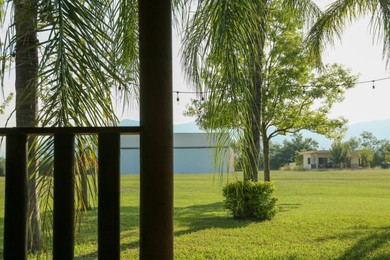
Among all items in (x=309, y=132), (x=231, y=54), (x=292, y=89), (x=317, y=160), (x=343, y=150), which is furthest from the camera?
(x=317, y=160)

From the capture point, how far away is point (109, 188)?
1.21 m

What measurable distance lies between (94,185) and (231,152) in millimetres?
1052

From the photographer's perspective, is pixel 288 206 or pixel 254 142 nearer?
pixel 254 142

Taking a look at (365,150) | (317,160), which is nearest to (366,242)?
(365,150)

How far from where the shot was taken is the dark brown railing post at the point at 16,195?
123cm

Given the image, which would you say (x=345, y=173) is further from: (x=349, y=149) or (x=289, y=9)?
(x=289, y=9)

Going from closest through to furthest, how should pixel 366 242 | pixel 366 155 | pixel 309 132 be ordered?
1. pixel 366 242
2. pixel 309 132
3. pixel 366 155

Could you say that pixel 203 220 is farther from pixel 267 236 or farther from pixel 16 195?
pixel 16 195

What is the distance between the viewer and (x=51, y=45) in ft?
5.04

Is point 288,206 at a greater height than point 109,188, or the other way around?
point 109,188

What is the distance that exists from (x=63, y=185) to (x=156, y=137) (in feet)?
0.96

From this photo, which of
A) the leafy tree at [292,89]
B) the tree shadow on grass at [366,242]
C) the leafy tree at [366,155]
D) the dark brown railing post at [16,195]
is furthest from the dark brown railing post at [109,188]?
the leafy tree at [366,155]

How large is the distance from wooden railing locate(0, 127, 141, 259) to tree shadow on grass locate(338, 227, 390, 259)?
14.1 ft

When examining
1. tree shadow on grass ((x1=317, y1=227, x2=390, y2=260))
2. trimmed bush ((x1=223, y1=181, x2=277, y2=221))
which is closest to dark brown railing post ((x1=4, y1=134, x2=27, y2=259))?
tree shadow on grass ((x1=317, y1=227, x2=390, y2=260))
